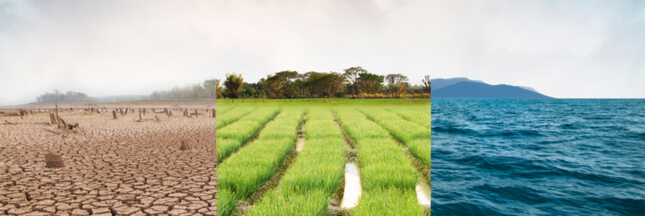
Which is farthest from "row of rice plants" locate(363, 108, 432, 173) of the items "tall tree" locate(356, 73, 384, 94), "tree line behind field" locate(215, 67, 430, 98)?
"tall tree" locate(356, 73, 384, 94)

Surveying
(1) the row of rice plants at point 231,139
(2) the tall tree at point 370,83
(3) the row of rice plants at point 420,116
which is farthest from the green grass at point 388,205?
(2) the tall tree at point 370,83

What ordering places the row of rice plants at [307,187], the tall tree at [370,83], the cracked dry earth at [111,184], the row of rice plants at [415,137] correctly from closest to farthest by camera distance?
the row of rice plants at [307,187], the cracked dry earth at [111,184], the row of rice plants at [415,137], the tall tree at [370,83]

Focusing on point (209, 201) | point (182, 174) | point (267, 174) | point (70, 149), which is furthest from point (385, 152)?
point (70, 149)

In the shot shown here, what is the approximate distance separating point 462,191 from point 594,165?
545 cm

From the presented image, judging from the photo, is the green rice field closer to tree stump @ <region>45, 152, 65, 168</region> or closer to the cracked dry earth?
the cracked dry earth

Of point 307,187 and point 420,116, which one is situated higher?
point 420,116

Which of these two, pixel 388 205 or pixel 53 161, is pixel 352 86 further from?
pixel 53 161

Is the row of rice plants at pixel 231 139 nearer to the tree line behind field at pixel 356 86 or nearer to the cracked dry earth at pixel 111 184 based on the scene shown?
the cracked dry earth at pixel 111 184

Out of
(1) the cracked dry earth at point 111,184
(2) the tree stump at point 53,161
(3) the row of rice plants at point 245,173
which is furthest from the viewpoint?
(2) the tree stump at point 53,161

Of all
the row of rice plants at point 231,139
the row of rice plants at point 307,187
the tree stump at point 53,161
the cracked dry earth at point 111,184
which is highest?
the row of rice plants at point 231,139

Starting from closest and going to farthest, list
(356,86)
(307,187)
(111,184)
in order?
(307,187) → (111,184) → (356,86)

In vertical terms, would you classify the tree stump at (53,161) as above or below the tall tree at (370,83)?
below

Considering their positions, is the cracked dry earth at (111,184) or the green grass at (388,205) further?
the cracked dry earth at (111,184)

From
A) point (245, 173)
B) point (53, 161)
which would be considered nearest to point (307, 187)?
point (245, 173)
